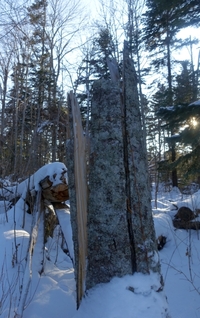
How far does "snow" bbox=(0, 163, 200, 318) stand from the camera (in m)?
1.49

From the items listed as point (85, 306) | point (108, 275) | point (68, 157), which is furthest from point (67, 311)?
point (68, 157)

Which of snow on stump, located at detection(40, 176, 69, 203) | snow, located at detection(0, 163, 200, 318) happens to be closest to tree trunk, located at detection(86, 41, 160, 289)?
snow, located at detection(0, 163, 200, 318)

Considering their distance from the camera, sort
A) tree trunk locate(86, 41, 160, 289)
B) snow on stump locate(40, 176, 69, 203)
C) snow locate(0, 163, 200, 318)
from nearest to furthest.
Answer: snow locate(0, 163, 200, 318), tree trunk locate(86, 41, 160, 289), snow on stump locate(40, 176, 69, 203)

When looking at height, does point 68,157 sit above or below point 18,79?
below

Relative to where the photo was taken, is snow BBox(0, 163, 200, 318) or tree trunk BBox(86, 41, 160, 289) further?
tree trunk BBox(86, 41, 160, 289)

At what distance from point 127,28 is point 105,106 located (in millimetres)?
13153

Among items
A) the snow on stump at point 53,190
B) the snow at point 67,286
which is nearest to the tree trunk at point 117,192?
the snow at point 67,286

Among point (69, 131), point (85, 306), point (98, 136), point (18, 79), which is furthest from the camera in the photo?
point (18, 79)

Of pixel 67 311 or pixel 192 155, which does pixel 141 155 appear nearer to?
pixel 67 311

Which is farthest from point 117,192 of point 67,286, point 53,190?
point 53,190

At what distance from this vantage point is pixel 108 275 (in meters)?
1.63

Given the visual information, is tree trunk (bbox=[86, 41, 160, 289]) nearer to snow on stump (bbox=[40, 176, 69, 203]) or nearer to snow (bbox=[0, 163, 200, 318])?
snow (bbox=[0, 163, 200, 318])


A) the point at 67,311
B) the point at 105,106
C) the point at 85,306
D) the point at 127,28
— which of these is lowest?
the point at 67,311

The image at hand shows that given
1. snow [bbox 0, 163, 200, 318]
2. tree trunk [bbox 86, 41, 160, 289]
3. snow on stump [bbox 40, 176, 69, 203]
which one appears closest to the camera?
snow [bbox 0, 163, 200, 318]
